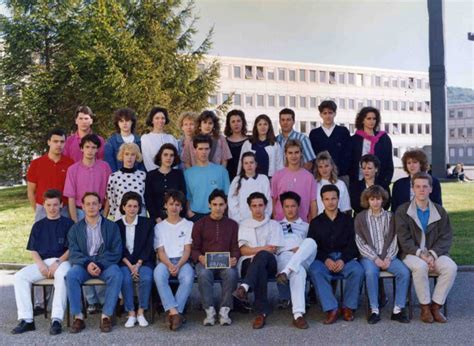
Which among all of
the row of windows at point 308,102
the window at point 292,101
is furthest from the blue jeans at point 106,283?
the window at point 292,101

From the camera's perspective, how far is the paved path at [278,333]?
6184 mm

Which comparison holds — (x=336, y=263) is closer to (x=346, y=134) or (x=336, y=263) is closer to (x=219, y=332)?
(x=219, y=332)

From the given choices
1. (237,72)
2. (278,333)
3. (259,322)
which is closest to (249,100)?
(237,72)

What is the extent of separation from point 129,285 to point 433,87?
22.8m

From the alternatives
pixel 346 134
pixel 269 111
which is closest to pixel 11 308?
pixel 346 134

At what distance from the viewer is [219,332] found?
657cm

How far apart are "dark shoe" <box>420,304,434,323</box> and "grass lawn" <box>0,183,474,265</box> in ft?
11.8

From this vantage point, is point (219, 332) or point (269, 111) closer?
point (219, 332)

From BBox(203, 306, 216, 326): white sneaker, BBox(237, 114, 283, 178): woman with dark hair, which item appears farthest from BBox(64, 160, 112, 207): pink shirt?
BBox(203, 306, 216, 326): white sneaker

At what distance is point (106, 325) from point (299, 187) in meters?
2.73

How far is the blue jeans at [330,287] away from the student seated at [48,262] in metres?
2.70

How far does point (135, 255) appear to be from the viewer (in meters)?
7.15

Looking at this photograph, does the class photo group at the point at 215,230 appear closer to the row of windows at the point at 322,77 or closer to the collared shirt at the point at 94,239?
the collared shirt at the point at 94,239

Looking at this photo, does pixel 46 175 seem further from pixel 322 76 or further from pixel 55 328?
pixel 322 76
